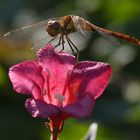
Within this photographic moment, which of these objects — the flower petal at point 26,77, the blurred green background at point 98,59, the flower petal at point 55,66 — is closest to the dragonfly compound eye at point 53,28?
the flower petal at point 55,66

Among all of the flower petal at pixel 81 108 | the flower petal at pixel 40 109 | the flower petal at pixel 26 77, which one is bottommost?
the flower petal at pixel 81 108

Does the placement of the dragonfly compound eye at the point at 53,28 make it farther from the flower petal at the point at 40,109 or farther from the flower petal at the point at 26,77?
the flower petal at the point at 40,109

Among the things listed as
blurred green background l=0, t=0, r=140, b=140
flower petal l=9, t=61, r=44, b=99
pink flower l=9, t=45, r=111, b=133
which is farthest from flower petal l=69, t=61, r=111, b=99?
blurred green background l=0, t=0, r=140, b=140

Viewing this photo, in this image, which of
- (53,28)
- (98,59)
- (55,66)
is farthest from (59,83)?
(98,59)

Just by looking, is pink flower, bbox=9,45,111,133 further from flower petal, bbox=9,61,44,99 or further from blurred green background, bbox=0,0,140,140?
blurred green background, bbox=0,0,140,140

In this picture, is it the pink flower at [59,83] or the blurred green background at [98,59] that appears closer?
the pink flower at [59,83]

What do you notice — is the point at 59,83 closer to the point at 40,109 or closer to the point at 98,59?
the point at 40,109
